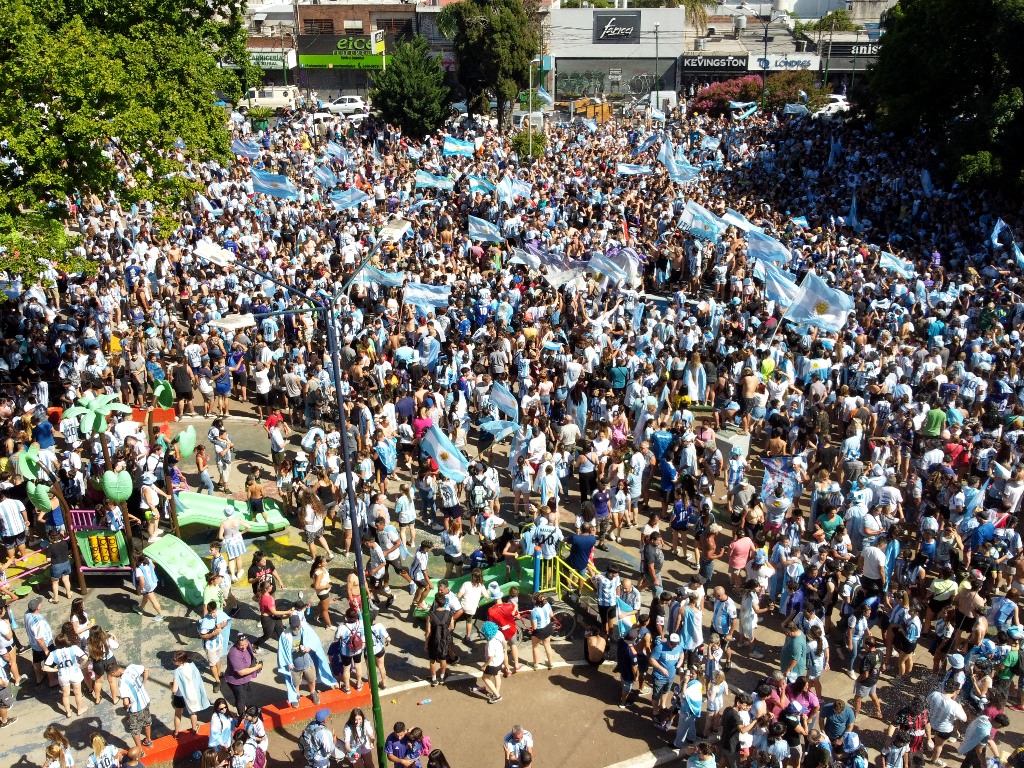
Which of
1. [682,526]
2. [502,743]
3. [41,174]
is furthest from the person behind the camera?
[41,174]

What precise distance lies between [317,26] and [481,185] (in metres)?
40.6

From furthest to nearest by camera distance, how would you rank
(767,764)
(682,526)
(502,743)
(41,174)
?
A: (41,174) < (682,526) < (502,743) < (767,764)

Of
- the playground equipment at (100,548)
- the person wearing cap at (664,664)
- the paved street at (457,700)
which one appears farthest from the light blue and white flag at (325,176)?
the person wearing cap at (664,664)

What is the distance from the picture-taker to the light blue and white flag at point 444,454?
45.6 feet

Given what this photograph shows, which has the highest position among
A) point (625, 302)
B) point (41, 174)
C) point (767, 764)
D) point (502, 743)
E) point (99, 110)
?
point (99, 110)

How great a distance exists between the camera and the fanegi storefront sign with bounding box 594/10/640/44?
6247 centimetres

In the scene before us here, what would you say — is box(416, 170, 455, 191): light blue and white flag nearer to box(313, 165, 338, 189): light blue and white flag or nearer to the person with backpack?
box(313, 165, 338, 189): light blue and white flag

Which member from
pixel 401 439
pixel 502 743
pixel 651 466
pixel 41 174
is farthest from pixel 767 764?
pixel 41 174

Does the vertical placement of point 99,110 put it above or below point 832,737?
above

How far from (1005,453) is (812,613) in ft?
17.5

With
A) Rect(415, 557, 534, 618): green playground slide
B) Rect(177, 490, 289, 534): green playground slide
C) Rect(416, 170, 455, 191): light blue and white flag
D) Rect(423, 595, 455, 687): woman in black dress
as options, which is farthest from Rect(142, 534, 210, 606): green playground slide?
Rect(416, 170, 455, 191): light blue and white flag

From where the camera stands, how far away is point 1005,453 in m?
14.0

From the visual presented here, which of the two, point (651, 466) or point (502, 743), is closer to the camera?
point (502, 743)

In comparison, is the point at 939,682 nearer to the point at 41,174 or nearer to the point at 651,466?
the point at 651,466
